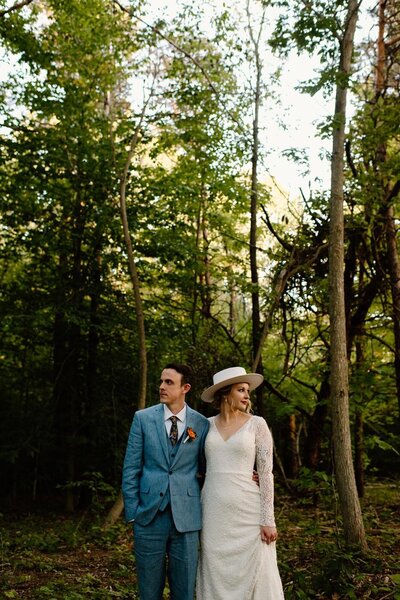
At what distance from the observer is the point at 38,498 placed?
14.6 m

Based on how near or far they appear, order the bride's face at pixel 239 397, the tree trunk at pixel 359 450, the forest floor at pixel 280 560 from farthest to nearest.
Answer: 1. the tree trunk at pixel 359 450
2. the forest floor at pixel 280 560
3. the bride's face at pixel 239 397

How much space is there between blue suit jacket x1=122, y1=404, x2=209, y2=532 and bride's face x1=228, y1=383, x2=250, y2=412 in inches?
13.5

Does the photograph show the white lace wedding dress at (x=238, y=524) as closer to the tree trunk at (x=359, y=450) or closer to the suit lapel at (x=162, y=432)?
the suit lapel at (x=162, y=432)

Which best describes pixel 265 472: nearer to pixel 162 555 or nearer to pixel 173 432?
pixel 173 432

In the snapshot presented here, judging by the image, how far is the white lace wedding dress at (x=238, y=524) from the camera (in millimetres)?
3896

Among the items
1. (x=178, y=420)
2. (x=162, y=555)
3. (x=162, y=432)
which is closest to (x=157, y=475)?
(x=162, y=432)

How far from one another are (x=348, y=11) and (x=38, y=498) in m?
12.7

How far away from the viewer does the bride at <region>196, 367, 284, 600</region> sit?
3.90 meters

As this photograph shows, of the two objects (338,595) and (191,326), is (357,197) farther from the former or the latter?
(338,595)

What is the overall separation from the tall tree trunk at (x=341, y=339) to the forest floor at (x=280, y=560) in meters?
0.24

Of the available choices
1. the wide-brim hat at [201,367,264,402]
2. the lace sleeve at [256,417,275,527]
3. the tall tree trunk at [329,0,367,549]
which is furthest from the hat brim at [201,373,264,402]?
the tall tree trunk at [329,0,367,549]

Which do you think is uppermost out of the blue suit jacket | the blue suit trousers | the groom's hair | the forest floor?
the groom's hair

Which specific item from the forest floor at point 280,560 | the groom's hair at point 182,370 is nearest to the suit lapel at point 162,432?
the groom's hair at point 182,370

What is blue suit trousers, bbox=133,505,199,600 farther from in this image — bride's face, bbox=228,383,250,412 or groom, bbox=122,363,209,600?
bride's face, bbox=228,383,250,412
